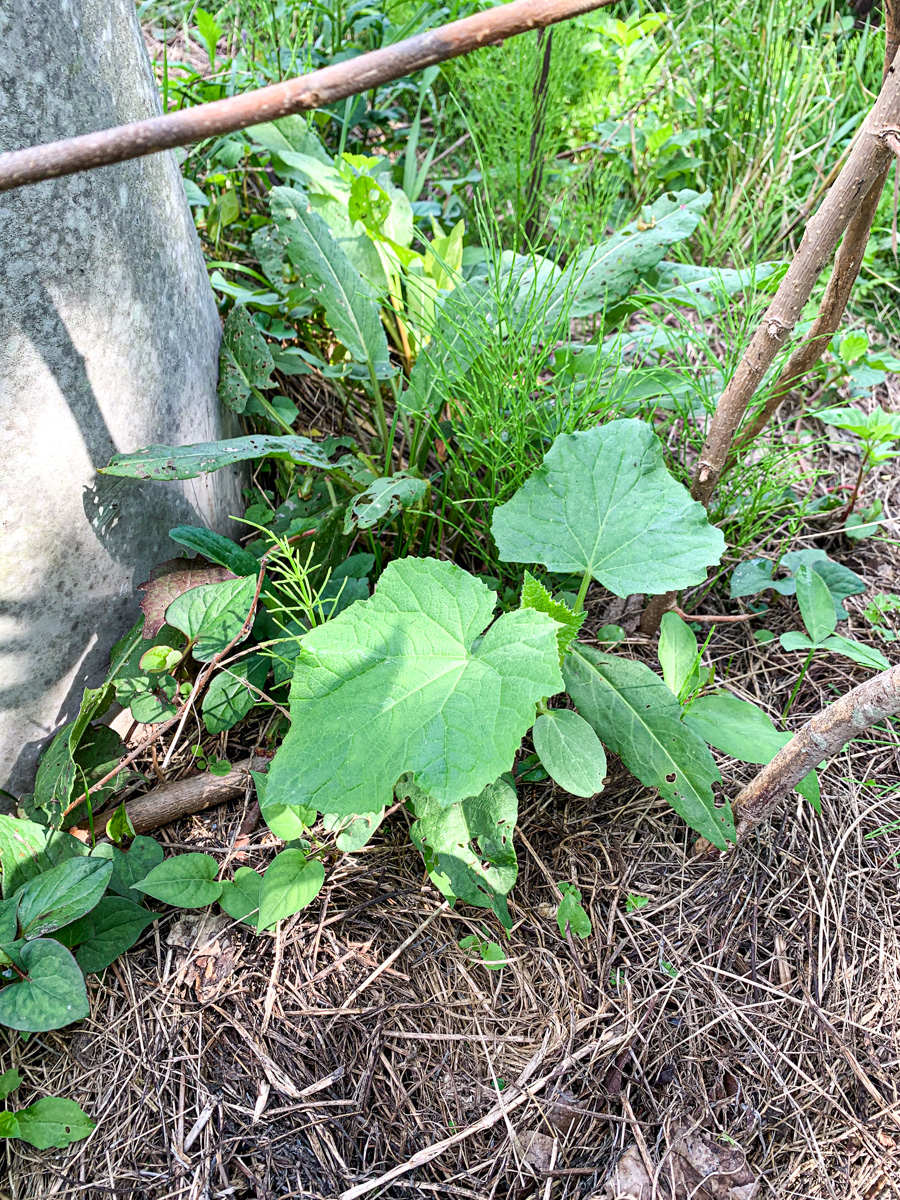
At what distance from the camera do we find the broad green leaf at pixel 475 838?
115 centimetres

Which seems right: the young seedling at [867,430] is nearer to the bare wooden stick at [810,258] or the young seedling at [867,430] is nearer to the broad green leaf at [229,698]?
the bare wooden stick at [810,258]

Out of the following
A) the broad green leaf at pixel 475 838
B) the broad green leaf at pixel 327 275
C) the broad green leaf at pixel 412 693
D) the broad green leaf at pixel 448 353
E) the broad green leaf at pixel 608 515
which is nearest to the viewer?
the broad green leaf at pixel 412 693

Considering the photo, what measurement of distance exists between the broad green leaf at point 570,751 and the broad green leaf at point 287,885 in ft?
1.29

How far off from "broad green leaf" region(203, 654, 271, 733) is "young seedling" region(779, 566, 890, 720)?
0.98 metres

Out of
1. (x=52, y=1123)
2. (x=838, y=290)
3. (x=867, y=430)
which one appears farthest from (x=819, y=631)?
(x=52, y=1123)

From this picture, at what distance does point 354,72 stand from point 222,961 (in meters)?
1.18

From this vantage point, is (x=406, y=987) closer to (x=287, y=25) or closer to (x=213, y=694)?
(x=213, y=694)

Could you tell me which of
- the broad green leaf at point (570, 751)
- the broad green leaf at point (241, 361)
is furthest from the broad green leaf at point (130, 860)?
the broad green leaf at point (241, 361)

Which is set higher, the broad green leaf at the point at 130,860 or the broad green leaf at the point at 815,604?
the broad green leaf at the point at 815,604

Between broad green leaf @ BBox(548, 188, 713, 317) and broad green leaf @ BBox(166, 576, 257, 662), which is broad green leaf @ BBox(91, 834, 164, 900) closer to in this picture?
broad green leaf @ BBox(166, 576, 257, 662)

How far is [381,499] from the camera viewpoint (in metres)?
1.41

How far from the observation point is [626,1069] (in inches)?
44.9

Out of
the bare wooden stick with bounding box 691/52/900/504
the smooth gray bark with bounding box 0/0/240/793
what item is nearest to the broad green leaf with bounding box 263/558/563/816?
the smooth gray bark with bounding box 0/0/240/793

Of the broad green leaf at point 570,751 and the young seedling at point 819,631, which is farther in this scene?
the young seedling at point 819,631
